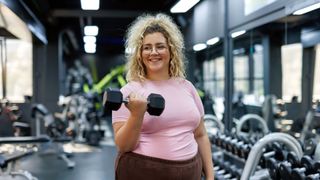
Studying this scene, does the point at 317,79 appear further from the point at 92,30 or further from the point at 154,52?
the point at 92,30

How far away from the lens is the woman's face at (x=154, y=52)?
1146 millimetres

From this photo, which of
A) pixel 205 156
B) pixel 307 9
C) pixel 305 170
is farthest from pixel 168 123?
pixel 307 9

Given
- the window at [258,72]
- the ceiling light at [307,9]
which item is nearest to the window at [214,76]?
the window at [258,72]

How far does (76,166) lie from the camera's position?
5199 millimetres

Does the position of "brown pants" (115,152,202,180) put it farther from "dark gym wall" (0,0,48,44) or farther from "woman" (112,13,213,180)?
"dark gym wall" (0,0,48,44)

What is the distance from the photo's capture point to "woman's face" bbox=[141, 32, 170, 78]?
1.15 m

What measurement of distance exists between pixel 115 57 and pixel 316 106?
1165 cm

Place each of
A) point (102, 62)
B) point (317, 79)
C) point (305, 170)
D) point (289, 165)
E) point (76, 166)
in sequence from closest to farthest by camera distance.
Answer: point (305, 170)
point (289, 165)
point (317, 79)
point (76, 166)
point (102, 62)

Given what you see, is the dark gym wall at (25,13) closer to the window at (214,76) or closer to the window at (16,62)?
the window at (16,62)

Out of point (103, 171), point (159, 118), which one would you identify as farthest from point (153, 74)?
point (103, 171)

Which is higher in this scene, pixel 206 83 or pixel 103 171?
pixel 206 83

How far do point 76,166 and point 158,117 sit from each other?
434 centimetres

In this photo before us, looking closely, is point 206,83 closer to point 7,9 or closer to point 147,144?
point 7,9

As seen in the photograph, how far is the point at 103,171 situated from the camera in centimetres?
Result: 479
